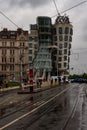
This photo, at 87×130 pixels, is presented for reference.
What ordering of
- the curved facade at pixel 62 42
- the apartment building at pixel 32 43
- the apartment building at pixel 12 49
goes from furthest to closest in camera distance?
1. the curved facade at pixel 62 42
2. the apartment building at pixel 32 43
3. the apartment building at pixel 12 49

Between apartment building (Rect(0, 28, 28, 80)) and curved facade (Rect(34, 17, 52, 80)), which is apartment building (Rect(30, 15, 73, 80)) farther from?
apartment building (Rect(0, 28, 28, 80))

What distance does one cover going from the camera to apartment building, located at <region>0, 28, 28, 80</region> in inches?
5901

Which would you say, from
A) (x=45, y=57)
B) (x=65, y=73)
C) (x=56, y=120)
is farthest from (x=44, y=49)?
(x=56, y=120)

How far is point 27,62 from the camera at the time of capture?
514 feet

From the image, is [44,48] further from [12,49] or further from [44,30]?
[12,49]

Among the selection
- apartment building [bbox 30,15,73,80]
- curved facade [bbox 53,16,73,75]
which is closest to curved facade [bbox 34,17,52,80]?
apartment building [bbox 30,15,73,80]

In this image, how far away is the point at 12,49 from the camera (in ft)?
502

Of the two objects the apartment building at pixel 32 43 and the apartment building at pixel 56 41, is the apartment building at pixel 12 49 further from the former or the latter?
the apartment building at pixel 56 41

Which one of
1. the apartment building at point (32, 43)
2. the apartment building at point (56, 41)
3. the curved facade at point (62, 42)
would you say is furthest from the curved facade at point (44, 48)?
the curved facade at point (62, 42)

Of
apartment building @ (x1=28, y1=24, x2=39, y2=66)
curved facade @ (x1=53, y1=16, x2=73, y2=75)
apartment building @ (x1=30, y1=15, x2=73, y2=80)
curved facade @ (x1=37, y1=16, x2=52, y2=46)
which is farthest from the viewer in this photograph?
curved facade @ (x1=53, y1=16, x2=73, y2=75)

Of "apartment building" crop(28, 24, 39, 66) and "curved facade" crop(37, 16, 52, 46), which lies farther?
"curved facade" crop(37, 16, 52, 46)

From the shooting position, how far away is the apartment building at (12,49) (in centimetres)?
14988

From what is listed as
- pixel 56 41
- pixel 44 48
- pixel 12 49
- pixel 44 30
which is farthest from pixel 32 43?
pixel 56 41

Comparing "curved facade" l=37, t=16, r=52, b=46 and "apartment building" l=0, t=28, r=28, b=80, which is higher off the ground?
"curved facade" l=37, t=16, r=52, b=46
